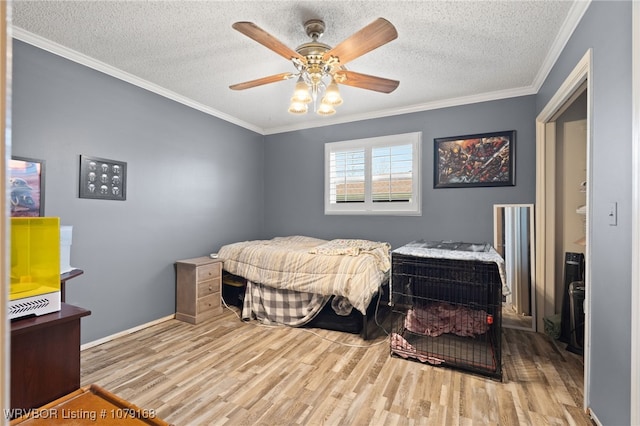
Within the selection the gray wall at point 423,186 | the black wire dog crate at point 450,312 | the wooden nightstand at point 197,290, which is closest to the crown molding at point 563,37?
the gray wall at point 423,186

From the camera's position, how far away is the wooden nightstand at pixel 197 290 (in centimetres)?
323

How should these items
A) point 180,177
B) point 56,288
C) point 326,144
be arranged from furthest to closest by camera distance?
point 326,144
point 180,177
point 56,288

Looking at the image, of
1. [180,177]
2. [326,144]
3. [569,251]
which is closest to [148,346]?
[180,177]

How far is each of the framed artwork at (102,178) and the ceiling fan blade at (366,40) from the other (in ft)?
7.26

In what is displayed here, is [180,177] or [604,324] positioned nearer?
[604,324]

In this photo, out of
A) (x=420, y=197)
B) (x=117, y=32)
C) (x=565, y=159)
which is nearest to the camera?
(x=117, y=32)

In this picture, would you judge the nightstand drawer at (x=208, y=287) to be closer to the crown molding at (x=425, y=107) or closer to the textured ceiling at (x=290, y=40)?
the textured ceiling at (x=290, y=40)

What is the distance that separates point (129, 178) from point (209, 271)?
4.12ft

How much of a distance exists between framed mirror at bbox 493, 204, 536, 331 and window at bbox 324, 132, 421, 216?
962 millimetres

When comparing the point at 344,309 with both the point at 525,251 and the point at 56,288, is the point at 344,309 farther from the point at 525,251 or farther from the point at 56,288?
the point at 56,288

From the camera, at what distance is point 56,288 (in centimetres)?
105

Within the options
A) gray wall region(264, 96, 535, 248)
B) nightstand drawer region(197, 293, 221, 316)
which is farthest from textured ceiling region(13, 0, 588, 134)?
nightstand drawer region(197, 293, 221, 316)

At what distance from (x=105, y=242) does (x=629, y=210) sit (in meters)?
3.67

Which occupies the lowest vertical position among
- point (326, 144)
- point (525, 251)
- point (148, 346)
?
point (148, 346)
